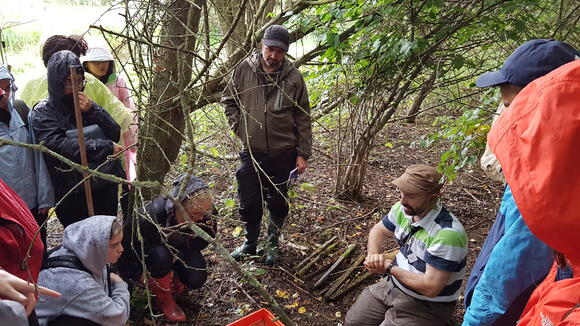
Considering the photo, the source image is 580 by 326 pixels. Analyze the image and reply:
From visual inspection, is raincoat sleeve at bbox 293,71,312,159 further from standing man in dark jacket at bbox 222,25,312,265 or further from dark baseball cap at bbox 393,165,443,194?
dark baseball cap at bbox 393,165,443,194

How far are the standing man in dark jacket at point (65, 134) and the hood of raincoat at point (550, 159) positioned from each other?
2310 millimetres

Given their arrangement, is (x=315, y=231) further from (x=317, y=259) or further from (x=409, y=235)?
(x=409, y=235)

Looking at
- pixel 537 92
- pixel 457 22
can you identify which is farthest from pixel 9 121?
pixel 457 22

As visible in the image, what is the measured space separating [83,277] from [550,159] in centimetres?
207

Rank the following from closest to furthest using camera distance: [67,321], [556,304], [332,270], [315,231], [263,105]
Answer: [556,304], [67,321], [263,105], [332,270], [315,231]

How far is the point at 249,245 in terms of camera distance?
3.42 metres

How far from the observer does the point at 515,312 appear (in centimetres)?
153

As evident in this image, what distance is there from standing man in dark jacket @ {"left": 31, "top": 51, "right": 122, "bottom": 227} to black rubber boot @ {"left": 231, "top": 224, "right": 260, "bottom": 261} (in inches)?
47.5

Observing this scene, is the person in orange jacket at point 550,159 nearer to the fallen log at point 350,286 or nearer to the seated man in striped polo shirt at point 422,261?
the seated man in striped polo shirt at point 422,261

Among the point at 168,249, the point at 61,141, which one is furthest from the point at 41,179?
the point at 168,249

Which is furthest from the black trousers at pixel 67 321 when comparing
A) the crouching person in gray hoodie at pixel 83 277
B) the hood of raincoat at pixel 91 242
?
the hood of raincoat at pixel 91 242

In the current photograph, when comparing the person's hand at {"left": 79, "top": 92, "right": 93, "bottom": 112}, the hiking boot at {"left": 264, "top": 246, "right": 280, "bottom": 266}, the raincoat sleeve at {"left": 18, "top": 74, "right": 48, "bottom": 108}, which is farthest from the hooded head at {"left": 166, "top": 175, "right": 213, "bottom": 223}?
the raincoat sleeve at {"left": 18, "top": 74, "right": 48, "bottom": 108}

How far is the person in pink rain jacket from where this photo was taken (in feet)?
9.76

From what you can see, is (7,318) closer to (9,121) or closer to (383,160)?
(9,121)
